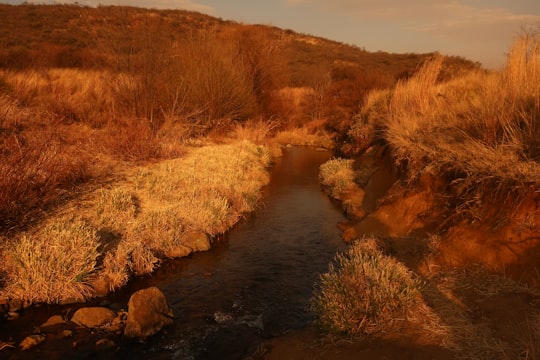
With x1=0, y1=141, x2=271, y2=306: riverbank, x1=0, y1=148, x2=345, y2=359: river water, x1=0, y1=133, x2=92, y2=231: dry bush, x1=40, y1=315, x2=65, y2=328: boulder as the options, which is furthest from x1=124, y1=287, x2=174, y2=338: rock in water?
x1=0, y1=133, x2=92, y2=231: dry bush

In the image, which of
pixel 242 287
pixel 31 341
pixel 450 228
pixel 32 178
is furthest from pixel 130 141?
pixel 450 228

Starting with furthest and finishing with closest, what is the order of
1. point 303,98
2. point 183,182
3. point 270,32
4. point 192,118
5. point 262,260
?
point 303,98
point 270,32
point 192,118
point 183,182
point 262,260

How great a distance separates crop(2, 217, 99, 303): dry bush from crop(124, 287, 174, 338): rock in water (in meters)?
1.14

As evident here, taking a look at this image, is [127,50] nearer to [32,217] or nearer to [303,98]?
[32,217]

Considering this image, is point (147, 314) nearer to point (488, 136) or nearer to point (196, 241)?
point (196, 241)

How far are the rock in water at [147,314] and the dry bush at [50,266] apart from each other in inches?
44.7

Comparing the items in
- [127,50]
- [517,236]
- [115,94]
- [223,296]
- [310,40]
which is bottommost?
[223,296]

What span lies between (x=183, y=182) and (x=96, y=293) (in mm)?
5255

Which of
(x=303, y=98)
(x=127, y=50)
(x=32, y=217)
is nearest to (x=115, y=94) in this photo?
(x=127, y=50)

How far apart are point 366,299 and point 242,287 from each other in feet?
8.75

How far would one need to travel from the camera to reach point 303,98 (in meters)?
32.3

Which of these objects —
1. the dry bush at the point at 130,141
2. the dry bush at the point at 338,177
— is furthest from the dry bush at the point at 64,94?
the dry bush at the point at 338,177

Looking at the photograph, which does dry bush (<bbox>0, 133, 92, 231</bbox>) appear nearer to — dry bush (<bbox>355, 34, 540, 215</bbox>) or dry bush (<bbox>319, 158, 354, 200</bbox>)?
dry bush (<bbox>319, 158, 354, 200</bbox>)

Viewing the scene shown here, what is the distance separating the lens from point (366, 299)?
16.1ft
